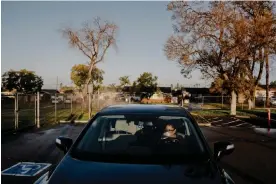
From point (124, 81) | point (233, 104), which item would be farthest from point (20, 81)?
point (233, 104)

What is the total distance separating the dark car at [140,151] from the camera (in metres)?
3.14

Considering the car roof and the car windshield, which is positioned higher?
the car roof

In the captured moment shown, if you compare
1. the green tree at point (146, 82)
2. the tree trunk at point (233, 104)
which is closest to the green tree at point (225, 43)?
the tree trunk at point (233, 104)

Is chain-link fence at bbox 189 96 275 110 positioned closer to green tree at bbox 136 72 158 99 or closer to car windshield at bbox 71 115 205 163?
green tree at bbox 136 72 158 99

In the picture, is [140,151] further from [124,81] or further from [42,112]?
A: [124,81]

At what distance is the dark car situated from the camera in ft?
10.3

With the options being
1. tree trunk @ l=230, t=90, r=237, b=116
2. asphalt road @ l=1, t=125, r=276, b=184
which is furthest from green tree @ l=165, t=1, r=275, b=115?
asphalt road @ l=1, t=125, r=276, b=184

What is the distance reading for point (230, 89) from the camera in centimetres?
3241

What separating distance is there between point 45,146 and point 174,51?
2312 centimetres

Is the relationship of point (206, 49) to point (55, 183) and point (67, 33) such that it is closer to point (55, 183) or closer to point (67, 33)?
point (67, 33)

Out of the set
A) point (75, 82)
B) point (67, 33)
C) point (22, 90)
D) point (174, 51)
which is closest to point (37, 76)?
point (22, 90)

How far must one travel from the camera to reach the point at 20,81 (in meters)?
90.0

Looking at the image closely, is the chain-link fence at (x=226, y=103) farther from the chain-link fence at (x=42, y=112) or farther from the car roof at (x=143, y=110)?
the car roof at (x=143, y=110)

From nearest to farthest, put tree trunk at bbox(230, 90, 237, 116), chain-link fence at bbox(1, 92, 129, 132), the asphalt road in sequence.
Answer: the asphalt road < chain-link fence at bbox(1, 92, 129, 132) < tree trunk at bbox(230, 90, 237, 116)
